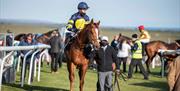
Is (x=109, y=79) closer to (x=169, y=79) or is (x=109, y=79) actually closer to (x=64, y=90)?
(x=64, y=90)

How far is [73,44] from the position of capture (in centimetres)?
1324

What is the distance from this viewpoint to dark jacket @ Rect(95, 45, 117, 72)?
12.0 m

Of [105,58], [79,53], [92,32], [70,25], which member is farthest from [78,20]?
[105,58]

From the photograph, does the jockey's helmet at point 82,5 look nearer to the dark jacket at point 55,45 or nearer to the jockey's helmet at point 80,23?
the jockey's helmet at point 80,23

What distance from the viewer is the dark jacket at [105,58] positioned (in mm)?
12023

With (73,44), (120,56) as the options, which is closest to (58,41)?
(120,56)

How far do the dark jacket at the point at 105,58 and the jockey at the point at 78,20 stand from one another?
1.52 m

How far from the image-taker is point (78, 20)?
44.2 ft

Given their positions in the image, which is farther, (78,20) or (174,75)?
(78,20)

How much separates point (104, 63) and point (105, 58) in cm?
14

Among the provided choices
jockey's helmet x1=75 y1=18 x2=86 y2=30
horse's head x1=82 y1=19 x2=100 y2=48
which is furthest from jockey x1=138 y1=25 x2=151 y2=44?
horse's head x1=82 y1=19 x2=100 y2=48

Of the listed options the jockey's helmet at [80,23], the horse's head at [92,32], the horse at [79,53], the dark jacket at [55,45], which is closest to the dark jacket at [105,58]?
the horse's head at [92,32]

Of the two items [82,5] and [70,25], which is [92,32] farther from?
[82,5]

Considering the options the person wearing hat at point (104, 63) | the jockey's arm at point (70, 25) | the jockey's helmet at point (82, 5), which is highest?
the jockey's helmet at point (82, 5)
